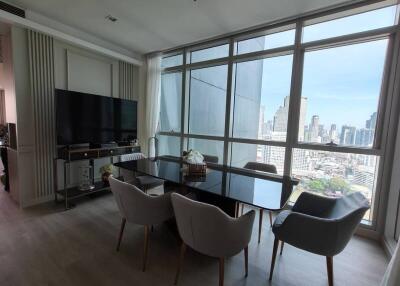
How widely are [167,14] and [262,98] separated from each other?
186cm

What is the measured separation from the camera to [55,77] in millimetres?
2994

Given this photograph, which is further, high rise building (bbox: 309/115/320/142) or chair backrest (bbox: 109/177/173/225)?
high rise building (bbox: 309/115/320/142)

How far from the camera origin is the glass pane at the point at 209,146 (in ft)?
11.8

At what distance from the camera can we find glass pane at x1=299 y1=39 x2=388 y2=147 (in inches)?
92.8

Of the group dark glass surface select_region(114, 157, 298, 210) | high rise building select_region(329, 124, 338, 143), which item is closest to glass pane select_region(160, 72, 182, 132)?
dark glass surface select_region(114, 157, 298, 210)

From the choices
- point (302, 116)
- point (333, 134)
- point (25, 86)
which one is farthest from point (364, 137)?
point (25, 86)

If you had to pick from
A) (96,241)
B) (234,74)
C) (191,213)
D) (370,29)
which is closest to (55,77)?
(96,241)

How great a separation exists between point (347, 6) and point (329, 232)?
261cm

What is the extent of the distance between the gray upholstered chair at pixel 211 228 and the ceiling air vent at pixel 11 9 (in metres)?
3.16

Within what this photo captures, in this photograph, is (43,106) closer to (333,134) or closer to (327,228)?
(327,228)

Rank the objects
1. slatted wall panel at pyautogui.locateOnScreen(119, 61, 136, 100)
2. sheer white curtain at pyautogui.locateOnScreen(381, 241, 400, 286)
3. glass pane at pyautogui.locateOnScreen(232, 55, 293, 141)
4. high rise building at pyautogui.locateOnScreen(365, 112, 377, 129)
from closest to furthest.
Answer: sheer white curtain at pyautogui.locateOnScreen(381, 241, 400, 286)
high rise building at pyautogui.locateOnScreen(365, 112, 377, 129)
glass pane at pyautogui.locateOnScreen(232, 55, 293, 141)
slatted wall panel at pyautogui.locateOnScreen(119, 61, 136, 100)

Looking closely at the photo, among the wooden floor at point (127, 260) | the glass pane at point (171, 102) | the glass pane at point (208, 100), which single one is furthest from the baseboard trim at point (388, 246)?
the glass pane at point (171, 102)

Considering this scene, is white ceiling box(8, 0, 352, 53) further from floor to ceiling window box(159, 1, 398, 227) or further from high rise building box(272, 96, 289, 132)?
high rise building box(272, 96, 289, 132)

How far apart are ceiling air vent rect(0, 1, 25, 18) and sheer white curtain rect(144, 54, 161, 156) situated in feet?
6.79
